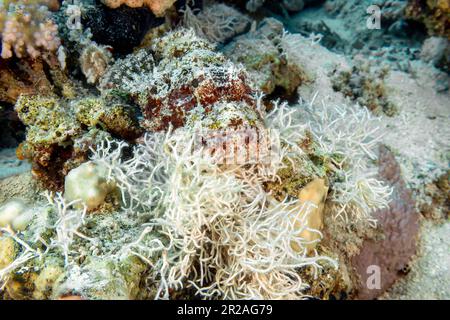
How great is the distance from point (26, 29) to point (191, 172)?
2111 mm

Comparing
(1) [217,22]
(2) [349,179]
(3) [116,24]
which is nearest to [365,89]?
(1) [217,22]

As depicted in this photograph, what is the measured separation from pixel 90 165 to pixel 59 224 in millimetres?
475

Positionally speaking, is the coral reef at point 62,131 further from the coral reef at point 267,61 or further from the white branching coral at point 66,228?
the coral reef at point 267,61

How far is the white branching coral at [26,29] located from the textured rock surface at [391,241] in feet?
11.1

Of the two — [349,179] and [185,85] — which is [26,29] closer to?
[185,85]

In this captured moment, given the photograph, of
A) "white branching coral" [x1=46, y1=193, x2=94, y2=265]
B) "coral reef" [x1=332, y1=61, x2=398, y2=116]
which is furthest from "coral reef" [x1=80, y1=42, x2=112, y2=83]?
"coral reef" [x1=332, y1=61, x2=398, y2=116]

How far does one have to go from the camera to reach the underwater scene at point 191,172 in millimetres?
2254

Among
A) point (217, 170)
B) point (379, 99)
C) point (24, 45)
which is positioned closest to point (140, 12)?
point (24, 45)

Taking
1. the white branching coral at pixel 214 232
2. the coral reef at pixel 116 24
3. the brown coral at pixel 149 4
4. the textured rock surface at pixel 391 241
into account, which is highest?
the brown coral at pixel 149 4

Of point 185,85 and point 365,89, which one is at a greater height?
point 185,85

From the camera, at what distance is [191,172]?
2.29m

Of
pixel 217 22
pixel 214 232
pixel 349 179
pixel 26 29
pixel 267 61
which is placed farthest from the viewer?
pixel 217 22

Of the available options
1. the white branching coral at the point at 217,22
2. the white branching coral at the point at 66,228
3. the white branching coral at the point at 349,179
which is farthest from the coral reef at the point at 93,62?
the white branching coral at the point at 349,179

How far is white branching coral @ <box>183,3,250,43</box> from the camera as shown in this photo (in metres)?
4.51
